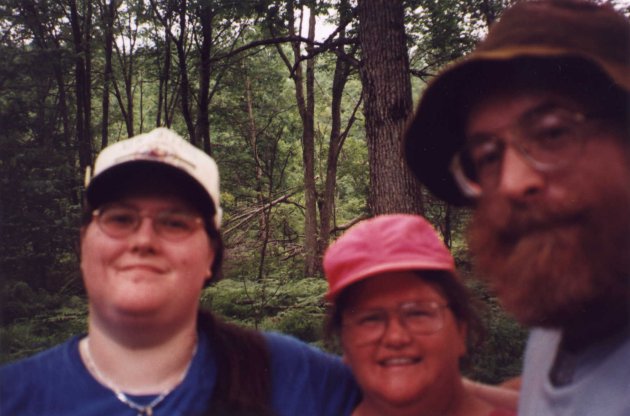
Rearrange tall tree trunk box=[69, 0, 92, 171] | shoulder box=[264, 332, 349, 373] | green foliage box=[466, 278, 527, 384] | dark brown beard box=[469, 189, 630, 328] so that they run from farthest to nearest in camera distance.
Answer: tall tree trunk box=[69, 0, 92, 171]
green foliage box=[466, 278, 527, 384]
shoulder box=[264, 332, 349, 373]
dark brown beard box=[469, 189, 630, 328]

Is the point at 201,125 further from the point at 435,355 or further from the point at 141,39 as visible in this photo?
the point at 435,355

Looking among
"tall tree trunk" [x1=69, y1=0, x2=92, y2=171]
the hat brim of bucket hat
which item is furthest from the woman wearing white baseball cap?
"tall tree trunk" [x1=69, y1=0, x2=92, y2=171]

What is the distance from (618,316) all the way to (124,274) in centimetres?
145

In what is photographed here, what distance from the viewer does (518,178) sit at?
1513 millimetres

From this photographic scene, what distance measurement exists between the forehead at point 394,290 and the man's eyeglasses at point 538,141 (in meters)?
0.54

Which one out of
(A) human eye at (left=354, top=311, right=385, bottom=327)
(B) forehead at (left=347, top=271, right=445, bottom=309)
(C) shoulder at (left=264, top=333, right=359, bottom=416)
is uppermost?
(B) forehead at (left=347, top=271, right=445, bottom=309)

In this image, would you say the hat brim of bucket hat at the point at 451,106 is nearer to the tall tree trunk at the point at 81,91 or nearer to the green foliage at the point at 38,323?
the green foliage at the point at 38,323

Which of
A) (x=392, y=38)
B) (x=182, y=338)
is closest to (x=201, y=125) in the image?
(x=392, y=38)

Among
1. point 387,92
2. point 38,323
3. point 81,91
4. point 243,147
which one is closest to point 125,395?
point 387,92

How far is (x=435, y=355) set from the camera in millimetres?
2059

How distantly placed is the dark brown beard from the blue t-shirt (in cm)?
88

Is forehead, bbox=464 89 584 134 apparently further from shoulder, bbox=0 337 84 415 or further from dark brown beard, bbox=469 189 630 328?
shoulder, bbox=0 337 84 415

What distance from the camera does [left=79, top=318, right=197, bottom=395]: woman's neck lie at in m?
1.90

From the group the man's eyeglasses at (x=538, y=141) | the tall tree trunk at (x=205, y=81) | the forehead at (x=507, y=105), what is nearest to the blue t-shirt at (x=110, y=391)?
the man's eyeglasses at (x=538, y=141)
